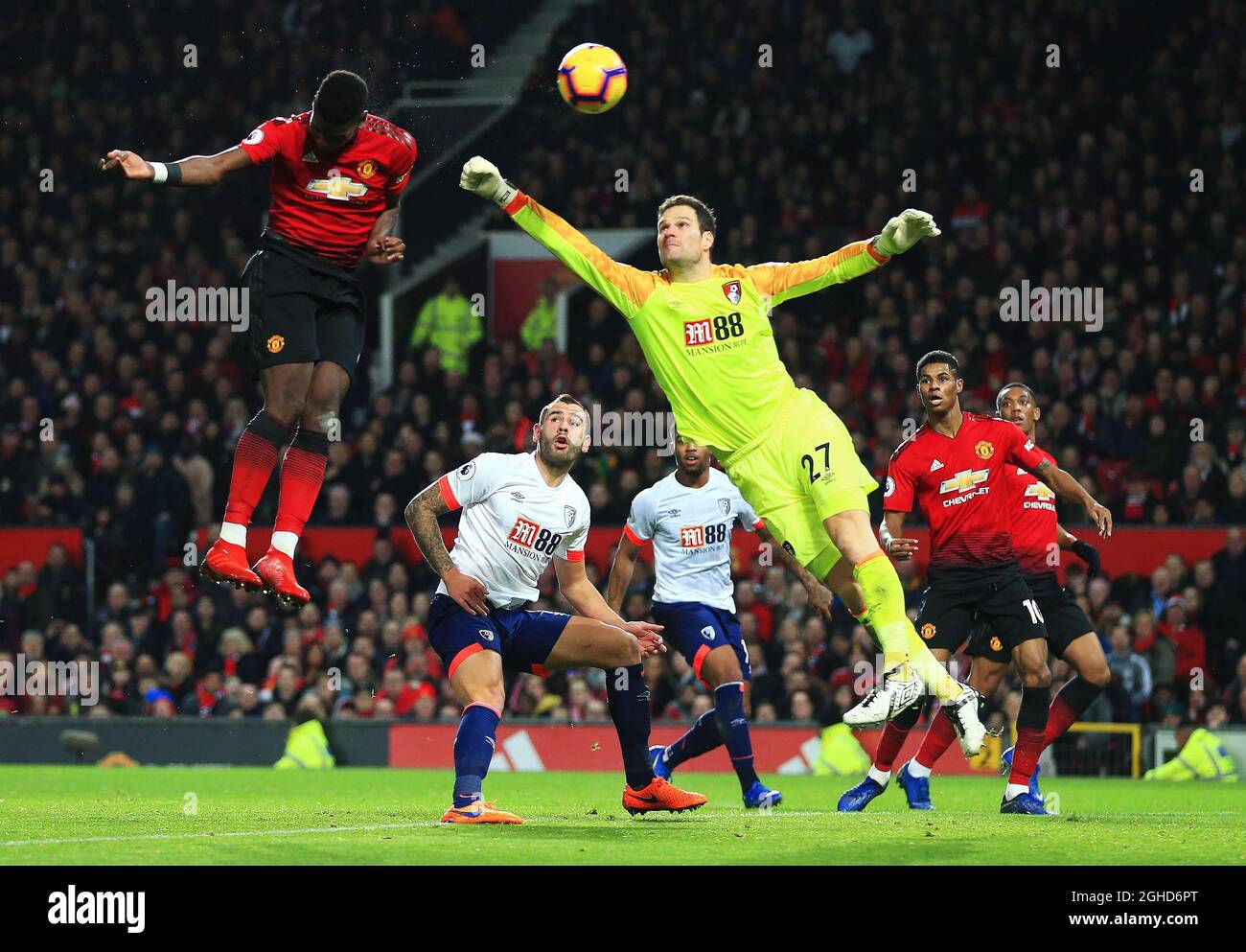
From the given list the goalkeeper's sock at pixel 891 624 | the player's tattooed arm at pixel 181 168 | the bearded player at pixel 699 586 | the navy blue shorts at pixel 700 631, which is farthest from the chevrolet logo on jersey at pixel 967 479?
the player's tattooed arm at pixel 181 168

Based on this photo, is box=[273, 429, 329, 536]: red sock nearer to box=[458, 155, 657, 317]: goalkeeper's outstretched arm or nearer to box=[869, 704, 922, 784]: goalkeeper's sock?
box=[458, 155, 657, 317]: goalkeeper's outstretched arm

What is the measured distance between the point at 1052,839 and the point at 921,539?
926 cm

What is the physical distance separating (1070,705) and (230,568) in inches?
210

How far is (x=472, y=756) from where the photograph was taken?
8.98 m

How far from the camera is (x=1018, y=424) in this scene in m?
11.7

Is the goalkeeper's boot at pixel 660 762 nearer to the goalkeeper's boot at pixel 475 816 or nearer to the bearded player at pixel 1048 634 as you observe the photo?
the bearded player at pixel 1048 634

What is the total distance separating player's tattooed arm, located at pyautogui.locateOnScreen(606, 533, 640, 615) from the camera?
465 inches

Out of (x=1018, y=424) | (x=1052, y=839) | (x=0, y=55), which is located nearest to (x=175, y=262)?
(x=0, y=55)

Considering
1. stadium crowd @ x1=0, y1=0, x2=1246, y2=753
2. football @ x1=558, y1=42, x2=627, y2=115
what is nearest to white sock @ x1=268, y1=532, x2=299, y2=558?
football @ x1=558, y1=42, x2=627, y2=115

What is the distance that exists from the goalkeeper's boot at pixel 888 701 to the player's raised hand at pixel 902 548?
1499mm

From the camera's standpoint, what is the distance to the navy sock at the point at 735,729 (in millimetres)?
11000

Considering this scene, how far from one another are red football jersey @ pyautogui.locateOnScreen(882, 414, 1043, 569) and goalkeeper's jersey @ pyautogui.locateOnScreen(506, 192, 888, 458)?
2.09m

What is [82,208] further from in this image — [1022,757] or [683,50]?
[1022,757]

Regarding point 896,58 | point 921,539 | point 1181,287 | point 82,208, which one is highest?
point 896,58
